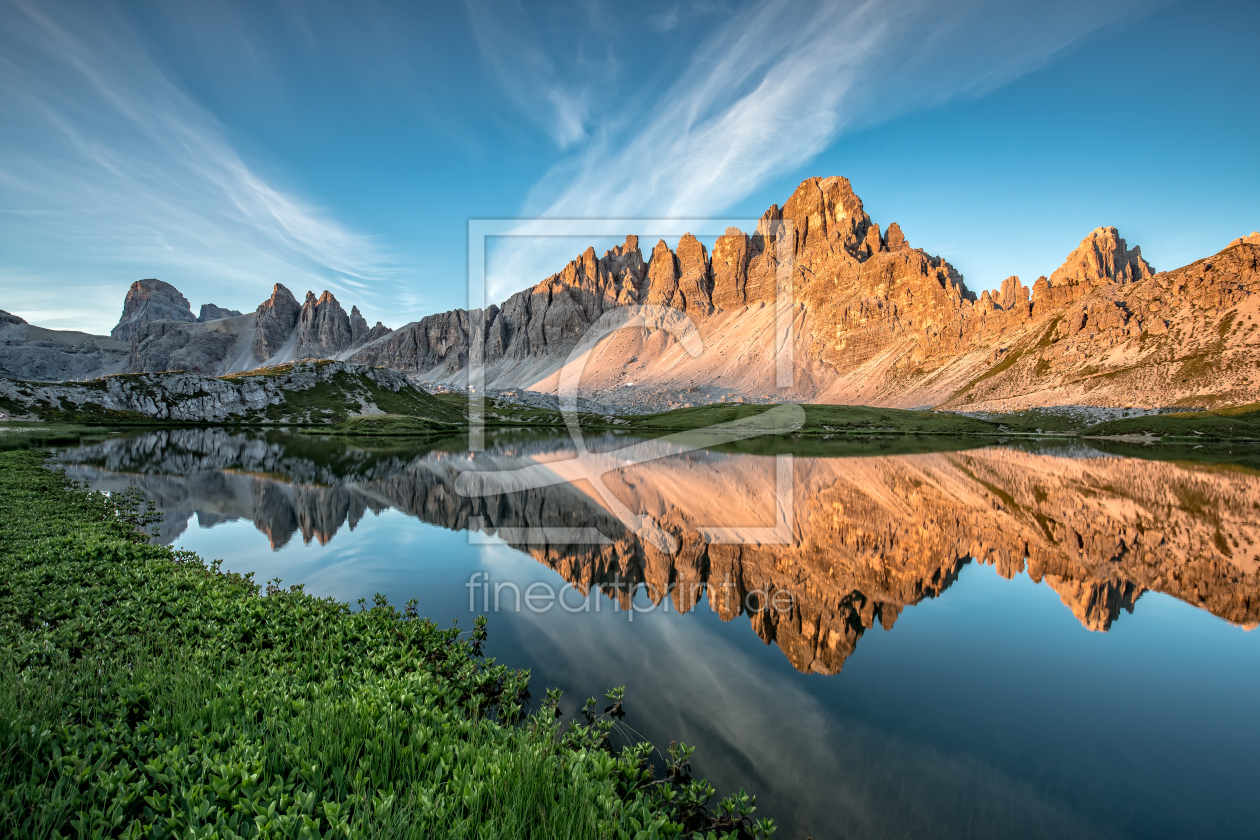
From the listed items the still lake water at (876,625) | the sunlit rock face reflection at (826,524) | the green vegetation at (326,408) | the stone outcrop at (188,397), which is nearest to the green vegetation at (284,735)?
the still lake water at (876,625)

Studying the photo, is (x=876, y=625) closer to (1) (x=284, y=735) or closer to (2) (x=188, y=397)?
(1) (x=284, y=735)

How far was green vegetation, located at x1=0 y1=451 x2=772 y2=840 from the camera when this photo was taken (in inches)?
221

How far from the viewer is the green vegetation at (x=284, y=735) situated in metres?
5.62

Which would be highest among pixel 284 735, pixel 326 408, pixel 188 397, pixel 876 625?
pixel 188 397

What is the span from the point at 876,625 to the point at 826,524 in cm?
1444

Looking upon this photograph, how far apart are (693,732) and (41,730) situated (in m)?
10.7

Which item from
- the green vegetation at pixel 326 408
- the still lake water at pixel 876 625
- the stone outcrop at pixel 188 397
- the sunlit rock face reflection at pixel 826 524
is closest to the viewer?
the still lake water at pixel 876 625

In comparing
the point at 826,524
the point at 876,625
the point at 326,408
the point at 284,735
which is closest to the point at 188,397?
the point at 326,408

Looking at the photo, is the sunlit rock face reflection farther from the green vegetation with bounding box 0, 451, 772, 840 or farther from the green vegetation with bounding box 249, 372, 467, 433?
the green vegetation with bounding box 249, 372, 467, 433

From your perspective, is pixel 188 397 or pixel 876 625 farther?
pixel 188 397

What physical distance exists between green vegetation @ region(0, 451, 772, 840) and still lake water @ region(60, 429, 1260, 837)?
228cm

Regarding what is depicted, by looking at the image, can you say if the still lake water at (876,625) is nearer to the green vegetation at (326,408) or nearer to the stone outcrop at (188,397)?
the green vegetation at (326,408)

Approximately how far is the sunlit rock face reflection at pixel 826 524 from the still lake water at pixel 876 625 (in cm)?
21

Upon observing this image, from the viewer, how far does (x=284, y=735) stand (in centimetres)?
740
